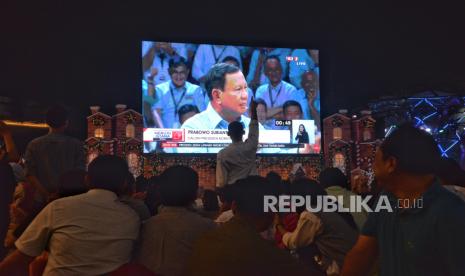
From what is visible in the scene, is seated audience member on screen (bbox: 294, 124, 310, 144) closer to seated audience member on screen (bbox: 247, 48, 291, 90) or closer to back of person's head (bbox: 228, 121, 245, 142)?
seated audience member on screen (bbox: 247, 48, 291, 90)

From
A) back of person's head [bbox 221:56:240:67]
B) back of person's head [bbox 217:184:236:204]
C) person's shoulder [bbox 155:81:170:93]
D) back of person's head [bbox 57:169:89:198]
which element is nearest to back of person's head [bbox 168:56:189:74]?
person's shoulder [bbox 155:81:170:93]

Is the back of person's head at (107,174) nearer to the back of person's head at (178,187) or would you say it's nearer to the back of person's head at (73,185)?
the back of person's head at (178,187)

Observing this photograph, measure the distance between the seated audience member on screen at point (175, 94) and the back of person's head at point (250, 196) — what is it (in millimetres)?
11551

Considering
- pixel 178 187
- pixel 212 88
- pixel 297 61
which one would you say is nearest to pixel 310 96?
pixel 297 61

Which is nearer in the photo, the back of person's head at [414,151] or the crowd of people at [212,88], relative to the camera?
the back of person's head at [414,151]

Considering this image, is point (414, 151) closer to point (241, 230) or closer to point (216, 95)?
point (241, 230)

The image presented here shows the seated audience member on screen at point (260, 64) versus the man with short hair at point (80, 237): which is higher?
the seated audience member on screen at point (260, 64)

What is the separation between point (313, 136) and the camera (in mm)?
14211

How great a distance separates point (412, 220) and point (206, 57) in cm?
1278

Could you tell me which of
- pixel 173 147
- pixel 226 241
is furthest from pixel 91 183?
pixel 173 147

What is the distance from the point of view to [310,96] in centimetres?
1438

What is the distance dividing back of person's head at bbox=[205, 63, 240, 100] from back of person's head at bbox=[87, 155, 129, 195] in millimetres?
11335

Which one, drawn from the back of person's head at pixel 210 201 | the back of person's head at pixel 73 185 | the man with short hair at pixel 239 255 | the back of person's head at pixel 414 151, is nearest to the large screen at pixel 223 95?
the back of person's head at pixel 210 201

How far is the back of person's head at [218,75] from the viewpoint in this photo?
13.6 metres
